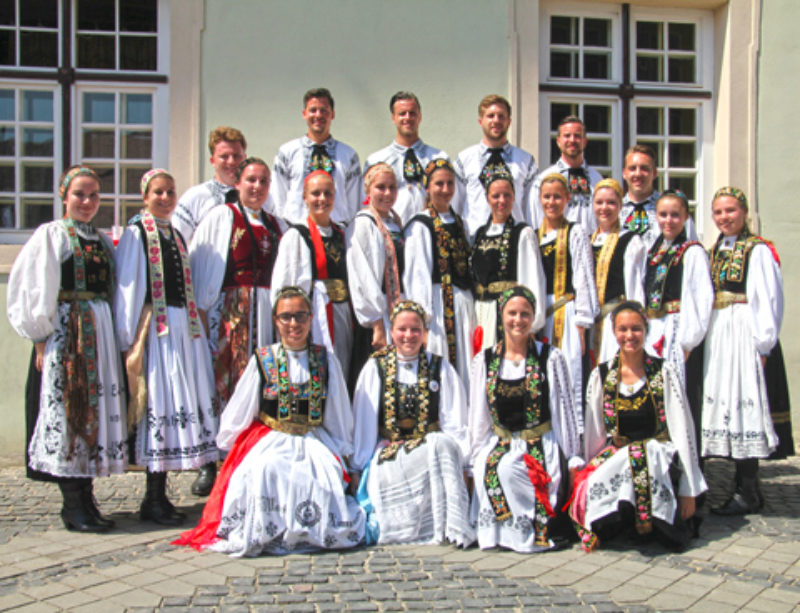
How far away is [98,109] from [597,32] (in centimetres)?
413

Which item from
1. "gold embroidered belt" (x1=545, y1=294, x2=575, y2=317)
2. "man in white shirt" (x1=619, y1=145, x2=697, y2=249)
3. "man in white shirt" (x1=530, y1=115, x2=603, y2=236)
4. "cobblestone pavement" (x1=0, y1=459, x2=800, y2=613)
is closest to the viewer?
"cobblestone pavement" (x1=0, y1=459, x2=800, y2=613)

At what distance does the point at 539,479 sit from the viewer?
3.98m

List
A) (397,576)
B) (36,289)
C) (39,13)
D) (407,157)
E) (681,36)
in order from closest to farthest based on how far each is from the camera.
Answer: (397,576) → (36,289) → (407,157) → (39,13) → (681,36)

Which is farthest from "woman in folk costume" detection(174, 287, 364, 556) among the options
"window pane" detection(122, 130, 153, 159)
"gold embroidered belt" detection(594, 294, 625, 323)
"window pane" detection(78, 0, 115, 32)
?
"window pane" detection(78, 0, 115, 32)

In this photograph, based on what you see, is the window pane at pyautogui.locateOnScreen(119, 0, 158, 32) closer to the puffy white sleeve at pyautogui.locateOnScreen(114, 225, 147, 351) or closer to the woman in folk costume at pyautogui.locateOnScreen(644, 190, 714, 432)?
the puffy white sleeve at pyautogui.locateOnScreen(114, 225, 147, 351)

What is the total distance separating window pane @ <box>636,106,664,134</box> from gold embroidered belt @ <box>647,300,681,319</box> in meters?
2.76

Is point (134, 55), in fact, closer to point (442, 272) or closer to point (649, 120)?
point (442, 272)

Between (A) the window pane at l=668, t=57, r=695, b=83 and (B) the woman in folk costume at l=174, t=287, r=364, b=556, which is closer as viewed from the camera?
(B) the woman in folk costume at l=174, t=287, r=364, b=556

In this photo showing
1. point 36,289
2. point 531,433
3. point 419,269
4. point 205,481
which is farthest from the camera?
point 205,481

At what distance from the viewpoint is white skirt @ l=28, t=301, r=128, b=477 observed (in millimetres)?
4047

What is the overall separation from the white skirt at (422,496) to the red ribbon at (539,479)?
1.09ft

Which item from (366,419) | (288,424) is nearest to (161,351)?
(288,424)

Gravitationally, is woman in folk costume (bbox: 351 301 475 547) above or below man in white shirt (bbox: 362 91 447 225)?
below

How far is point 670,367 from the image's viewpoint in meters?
4.18
